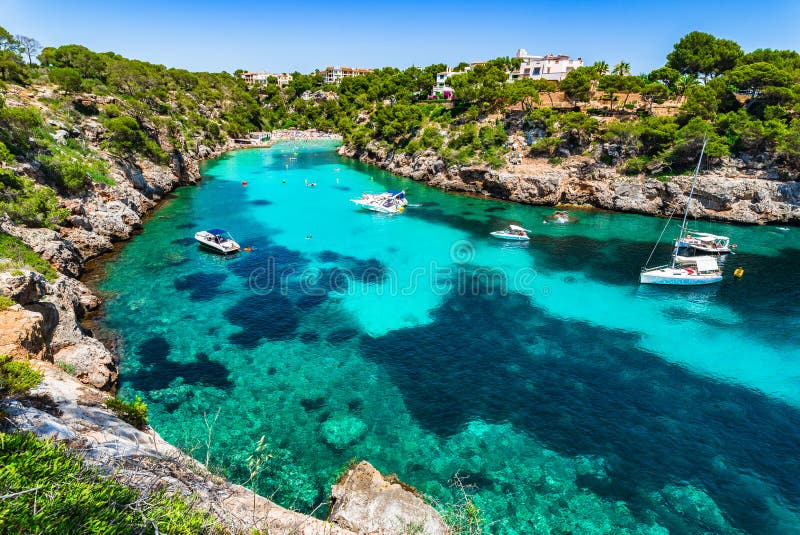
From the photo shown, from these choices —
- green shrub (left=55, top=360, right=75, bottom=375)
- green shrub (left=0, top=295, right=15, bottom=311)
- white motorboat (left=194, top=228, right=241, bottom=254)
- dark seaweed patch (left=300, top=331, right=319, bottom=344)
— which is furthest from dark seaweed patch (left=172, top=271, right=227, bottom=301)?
green shrub (left=0, top=295, right=15, bottom=311)

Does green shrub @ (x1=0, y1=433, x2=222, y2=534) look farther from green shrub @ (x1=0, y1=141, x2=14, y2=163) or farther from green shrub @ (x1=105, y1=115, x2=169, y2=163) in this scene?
green shrub @ (x1=105, y1=115, x2=169, y2=163)

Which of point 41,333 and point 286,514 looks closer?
point 286,514

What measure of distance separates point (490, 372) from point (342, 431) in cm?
989

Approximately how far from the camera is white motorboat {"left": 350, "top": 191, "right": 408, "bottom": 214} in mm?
60312

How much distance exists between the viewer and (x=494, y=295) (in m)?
35.1

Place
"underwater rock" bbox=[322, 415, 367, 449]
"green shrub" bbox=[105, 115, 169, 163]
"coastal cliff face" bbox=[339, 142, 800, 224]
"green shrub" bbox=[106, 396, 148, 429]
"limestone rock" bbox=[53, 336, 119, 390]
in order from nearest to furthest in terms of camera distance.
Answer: "green shrub" bbox=[106, 396, 148, 429] → "underwater rock" bbox=[322, 415, 367, 449] → "limestone rock" bbox=[53, 336, 119, 390] → "coastal cliff face" bbox=[339, 142, 800, 224] → "green shrub" bbox=[105, 115, 169, 163]

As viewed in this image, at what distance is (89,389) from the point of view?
15758 mm

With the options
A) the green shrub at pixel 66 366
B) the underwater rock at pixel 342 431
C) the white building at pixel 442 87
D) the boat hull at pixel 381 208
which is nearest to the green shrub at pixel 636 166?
the boat hull at pixel 381 208

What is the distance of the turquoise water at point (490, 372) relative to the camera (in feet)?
58.0

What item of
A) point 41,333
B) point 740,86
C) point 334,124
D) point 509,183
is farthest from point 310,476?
point 334,124

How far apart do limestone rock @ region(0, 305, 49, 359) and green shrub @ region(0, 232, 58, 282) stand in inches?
336

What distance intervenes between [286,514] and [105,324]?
23.3 metres

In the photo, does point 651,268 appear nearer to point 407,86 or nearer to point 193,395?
point 193,395

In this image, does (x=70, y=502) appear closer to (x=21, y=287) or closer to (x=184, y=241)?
(x=21, y=287)
